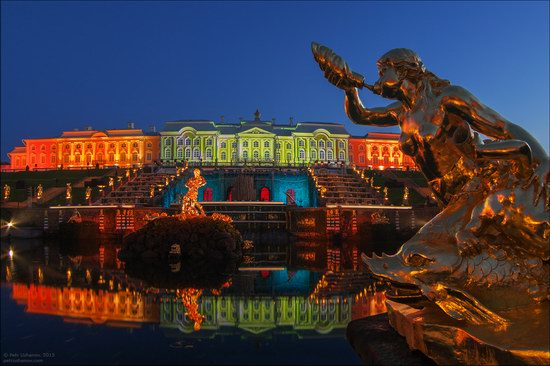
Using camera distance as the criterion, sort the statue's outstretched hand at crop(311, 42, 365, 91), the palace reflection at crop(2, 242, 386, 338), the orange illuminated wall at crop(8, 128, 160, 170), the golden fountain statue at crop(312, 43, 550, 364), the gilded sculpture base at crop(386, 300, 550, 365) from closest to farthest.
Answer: the gilded sculpture base at crop(386, 300, 550, 365) < the golden fountain statue at crop(312, 43, 550, 364) < the statue's outstretched hand at crop(311, 42, 365, 91) < the palace reflection at crop(2, 242, 386, 338) < the orange illuminated wall at crop(8, 128, 160, 170)

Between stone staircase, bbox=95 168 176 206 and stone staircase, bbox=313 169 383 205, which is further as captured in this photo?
stone staircase, bbox=313 169 383 205

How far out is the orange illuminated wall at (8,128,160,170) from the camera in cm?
8412

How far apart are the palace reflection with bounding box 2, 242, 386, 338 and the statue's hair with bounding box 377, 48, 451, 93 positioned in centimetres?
311

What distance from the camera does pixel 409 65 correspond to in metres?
4.48

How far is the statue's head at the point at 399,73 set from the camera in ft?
14.7

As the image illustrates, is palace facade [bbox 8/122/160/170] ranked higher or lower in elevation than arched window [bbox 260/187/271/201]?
higher

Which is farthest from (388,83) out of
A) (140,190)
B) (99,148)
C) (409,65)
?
(99,148)

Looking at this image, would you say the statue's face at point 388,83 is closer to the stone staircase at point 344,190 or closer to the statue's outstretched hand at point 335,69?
the statue's outstretched hand at point 335,69

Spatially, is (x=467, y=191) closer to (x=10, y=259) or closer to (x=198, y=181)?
(x=198, y=181)

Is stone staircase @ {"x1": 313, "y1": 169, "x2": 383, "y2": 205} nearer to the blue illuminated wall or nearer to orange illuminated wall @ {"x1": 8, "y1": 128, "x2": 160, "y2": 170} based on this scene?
the blue illuminated wall

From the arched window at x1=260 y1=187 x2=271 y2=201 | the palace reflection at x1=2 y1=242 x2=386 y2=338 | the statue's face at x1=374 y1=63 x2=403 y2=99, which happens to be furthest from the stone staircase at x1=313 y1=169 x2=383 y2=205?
the statue's face at x1=374 y1=63 x2=403 y2=99

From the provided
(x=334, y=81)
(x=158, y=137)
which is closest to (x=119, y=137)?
(x=158, y=137)

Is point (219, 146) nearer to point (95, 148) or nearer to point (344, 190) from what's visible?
point (95, 148)

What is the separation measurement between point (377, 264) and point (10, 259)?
1381cm
